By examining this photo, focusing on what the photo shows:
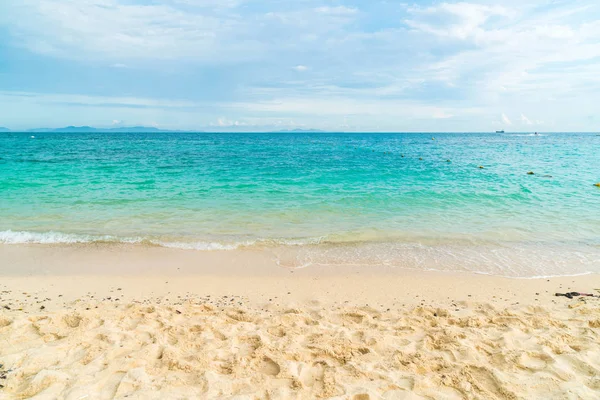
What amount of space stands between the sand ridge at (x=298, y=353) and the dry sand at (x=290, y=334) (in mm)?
20

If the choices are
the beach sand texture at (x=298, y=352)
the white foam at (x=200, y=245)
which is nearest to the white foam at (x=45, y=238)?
the white foam at (x=200, y=245)

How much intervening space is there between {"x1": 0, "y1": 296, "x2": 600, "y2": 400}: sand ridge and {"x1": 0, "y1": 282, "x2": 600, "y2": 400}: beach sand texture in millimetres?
16

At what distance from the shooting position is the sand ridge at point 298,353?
157 inches

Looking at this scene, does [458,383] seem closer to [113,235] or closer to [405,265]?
[405,265]

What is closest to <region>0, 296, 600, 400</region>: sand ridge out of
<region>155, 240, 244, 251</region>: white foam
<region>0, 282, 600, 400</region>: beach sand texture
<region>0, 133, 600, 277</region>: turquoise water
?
<region>0, 282, 600, 400</region>: beach sand texture

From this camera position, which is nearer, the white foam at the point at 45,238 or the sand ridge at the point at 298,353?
the sand ridge at the point at 298,353

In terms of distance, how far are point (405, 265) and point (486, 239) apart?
381cm

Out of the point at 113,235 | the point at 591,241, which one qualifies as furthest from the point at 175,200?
the point at 591,241

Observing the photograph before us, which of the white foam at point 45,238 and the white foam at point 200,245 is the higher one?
the white foam at point 45,238

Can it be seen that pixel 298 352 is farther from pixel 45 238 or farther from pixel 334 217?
pixel 45 238

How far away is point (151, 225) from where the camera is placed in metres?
11.9

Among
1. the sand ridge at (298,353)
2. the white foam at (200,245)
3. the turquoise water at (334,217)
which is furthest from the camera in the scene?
the white foam at (200,245)

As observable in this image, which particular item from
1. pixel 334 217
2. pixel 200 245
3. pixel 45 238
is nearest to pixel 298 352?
pixel 200 245

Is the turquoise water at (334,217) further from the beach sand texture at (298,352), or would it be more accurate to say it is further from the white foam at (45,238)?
the beach sand texture at (298,352)
